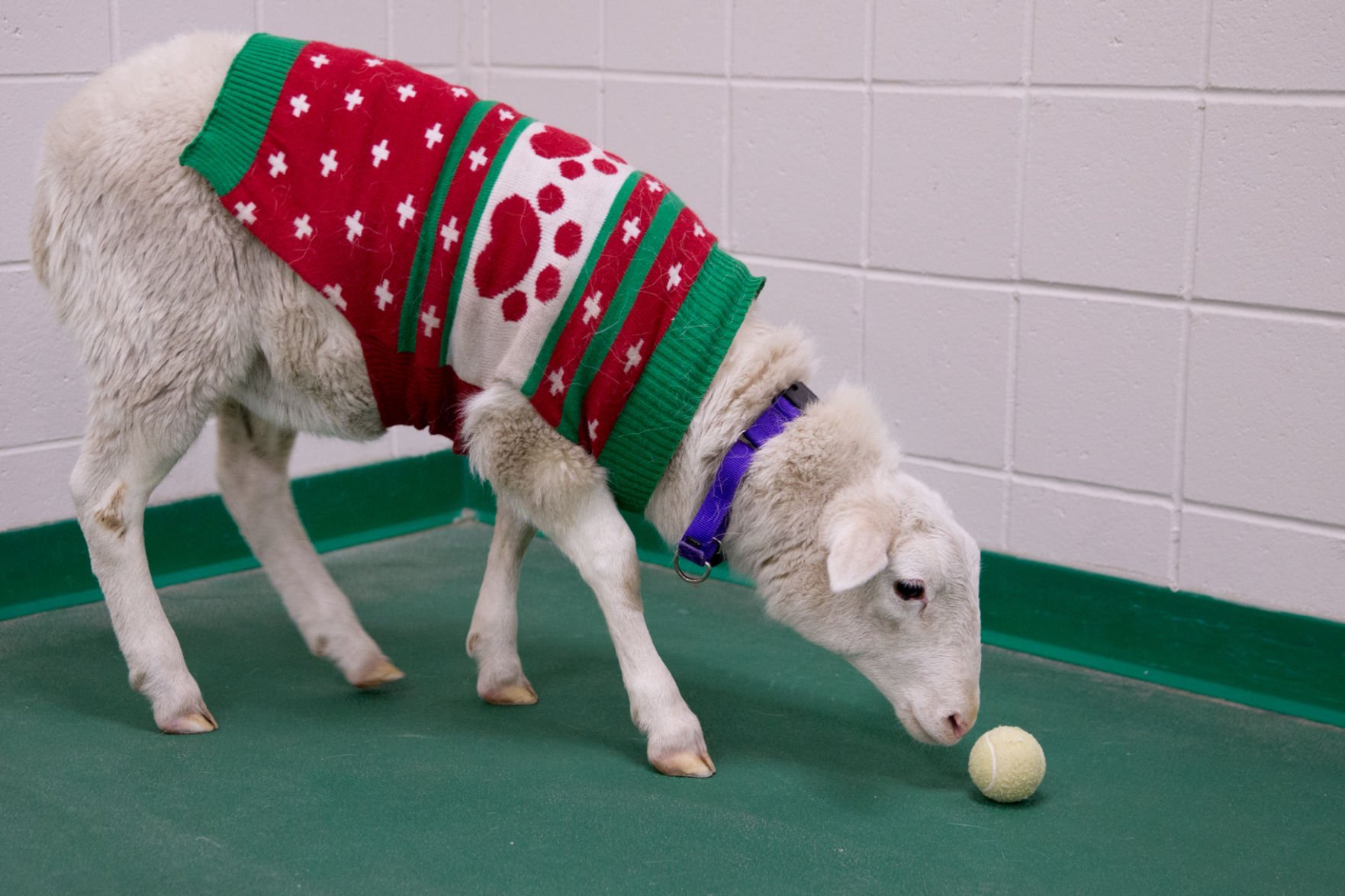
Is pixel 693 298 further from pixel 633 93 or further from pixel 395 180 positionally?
pixel 633 93

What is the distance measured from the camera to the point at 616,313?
2.23 metres

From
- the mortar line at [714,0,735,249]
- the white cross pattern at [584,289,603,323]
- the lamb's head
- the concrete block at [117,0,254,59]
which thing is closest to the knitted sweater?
the white cross pattern at [584,289,603,323]

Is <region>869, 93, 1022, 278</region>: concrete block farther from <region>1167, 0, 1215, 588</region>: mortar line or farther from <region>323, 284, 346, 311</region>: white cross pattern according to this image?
<region>323, 284, 346, 311</region>: white cross pattern

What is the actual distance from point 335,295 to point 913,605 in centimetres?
102

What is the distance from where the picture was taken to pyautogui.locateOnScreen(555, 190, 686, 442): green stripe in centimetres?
223

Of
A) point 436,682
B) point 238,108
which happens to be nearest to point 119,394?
point 238,108

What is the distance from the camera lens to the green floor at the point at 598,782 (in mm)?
2018

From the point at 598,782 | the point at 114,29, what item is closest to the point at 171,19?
the point at 114,29

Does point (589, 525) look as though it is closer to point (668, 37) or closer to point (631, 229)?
point (631, 229)

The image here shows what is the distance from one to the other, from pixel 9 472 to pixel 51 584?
0.25m

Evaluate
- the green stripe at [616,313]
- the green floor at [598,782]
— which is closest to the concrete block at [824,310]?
the green floor at [598,782]

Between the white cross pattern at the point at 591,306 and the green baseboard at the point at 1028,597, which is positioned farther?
the green baseboard at the point at 1028,597

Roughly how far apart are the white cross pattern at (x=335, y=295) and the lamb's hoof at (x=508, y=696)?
0.75 meters

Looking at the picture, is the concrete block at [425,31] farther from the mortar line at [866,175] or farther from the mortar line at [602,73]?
the mortar line at [866,175]
